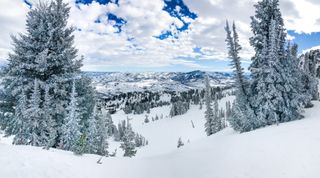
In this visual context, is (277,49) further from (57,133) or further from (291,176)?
(57,133)

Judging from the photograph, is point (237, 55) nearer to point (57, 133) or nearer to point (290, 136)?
point (290, 136)

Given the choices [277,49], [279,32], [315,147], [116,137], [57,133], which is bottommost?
[116,137]

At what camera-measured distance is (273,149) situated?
1400 centimetres

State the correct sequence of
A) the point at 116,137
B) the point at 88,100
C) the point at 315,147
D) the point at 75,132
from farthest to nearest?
the point at 116,137 < the point at 88,100 < the point at 75,132 < the point at 315,147

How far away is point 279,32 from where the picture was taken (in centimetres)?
2648

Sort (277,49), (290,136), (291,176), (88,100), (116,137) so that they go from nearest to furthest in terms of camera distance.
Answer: (291,176), (290,136), (88,100), (277,49), (116,137)

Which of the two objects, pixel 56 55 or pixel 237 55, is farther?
pixel 237 55

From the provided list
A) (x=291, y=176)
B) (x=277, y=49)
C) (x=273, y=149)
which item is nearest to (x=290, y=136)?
(x=273, y=149)

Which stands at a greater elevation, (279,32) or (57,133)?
(279,32)

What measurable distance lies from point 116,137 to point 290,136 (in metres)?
121

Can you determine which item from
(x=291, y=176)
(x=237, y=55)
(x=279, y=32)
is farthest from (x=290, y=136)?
(x=237, y=55)

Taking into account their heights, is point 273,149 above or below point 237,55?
below

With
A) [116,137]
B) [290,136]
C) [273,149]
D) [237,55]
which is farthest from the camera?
[116,137]

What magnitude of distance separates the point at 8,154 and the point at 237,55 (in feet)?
89.3
